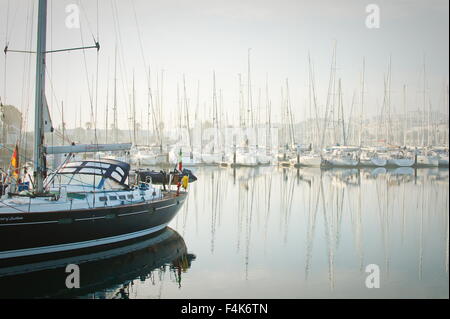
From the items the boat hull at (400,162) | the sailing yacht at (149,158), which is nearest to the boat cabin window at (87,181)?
the sailing yacht at (149,158)

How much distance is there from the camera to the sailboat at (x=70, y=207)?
16656 millimetres

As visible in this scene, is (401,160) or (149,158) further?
(401,160)

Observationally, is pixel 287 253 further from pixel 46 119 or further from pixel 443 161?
pixel 443 161

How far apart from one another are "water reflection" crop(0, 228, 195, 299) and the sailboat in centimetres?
62

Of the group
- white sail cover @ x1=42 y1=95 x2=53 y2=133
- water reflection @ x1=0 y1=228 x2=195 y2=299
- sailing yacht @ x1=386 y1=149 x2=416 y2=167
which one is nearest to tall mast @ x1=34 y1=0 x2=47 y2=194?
white sail cover @ x1=42 y1=95 x2=53 y2=133

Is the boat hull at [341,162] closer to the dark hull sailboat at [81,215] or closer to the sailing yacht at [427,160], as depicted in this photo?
the sailing yacht at [427,160]

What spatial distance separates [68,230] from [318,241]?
1212 cm

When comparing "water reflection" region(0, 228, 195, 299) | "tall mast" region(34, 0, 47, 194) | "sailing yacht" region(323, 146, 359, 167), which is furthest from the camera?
"sailing yacht" region(323, 146, 359, 167)

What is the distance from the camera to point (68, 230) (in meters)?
17.6

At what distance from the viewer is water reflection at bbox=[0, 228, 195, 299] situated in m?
14.6

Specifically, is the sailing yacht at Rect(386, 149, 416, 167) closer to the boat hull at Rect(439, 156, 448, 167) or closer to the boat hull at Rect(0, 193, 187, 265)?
the boat hull at Rect(439, 156, 448, 167)

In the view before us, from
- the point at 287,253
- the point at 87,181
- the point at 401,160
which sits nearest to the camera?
the point at 287,253

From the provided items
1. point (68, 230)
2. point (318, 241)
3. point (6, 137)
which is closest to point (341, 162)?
point (6, 137)
